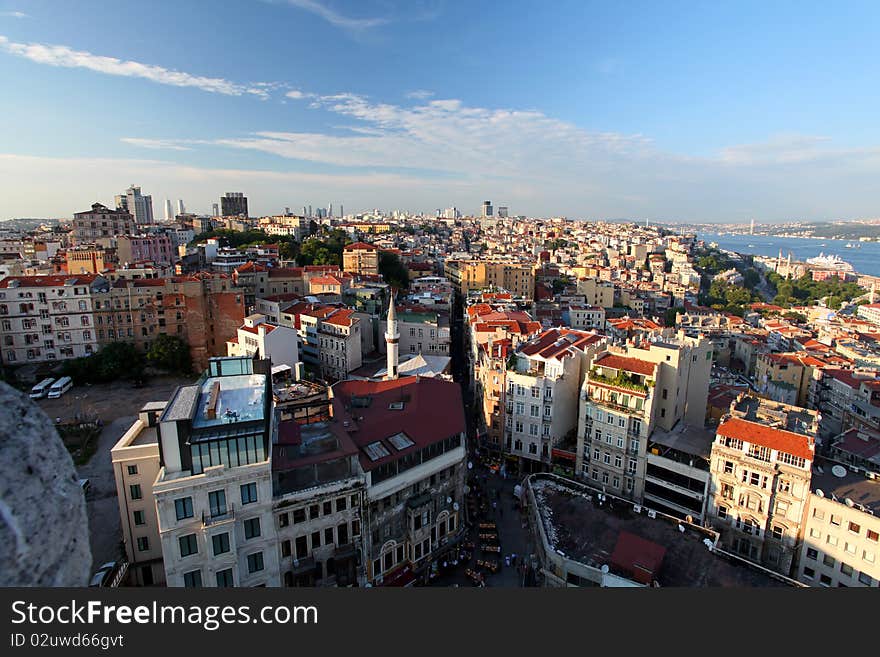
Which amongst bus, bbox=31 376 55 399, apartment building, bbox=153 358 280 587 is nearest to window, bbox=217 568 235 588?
apartment building, bbox=153 358 280 587

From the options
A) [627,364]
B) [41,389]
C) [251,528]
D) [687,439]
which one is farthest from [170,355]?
[687,439]

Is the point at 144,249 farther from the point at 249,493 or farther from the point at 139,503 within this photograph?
the point at 249,493

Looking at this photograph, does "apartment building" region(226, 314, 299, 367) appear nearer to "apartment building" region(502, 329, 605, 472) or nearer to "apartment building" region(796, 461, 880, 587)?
"apartment building" region(502, 329, 605, 472)

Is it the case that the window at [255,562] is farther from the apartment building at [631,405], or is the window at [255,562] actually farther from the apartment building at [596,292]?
the apartment building at [596,292]

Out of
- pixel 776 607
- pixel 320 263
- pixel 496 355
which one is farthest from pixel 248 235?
pixel 776 607

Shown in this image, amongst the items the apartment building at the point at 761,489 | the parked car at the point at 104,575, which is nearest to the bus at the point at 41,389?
the parked car at the point at 104,575

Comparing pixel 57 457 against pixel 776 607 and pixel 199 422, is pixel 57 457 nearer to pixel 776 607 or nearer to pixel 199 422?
pixel 776 607
